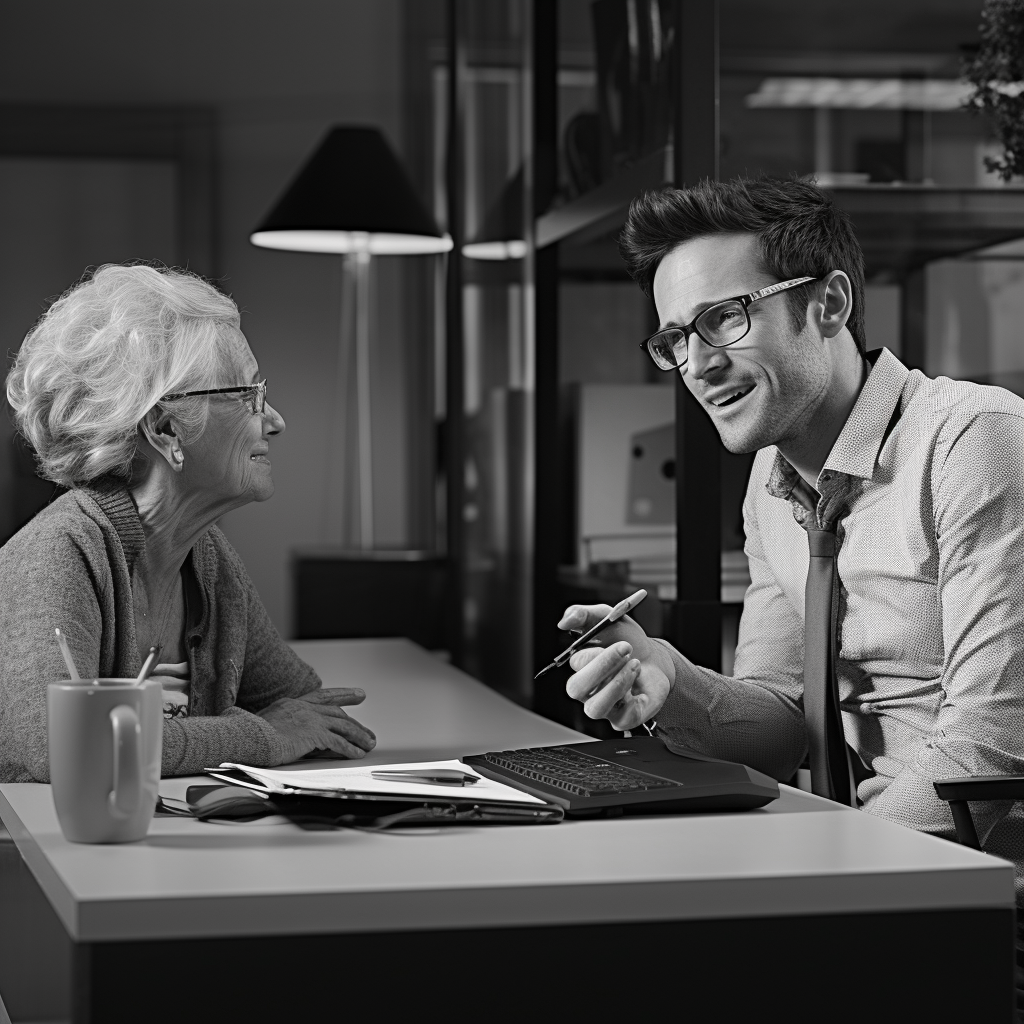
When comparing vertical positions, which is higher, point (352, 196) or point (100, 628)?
point (352, 196)

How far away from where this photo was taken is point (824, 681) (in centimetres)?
161

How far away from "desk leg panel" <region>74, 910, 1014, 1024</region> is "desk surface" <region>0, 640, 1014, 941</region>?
Answer: 0.4 inches

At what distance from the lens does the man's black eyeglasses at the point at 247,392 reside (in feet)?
5.18

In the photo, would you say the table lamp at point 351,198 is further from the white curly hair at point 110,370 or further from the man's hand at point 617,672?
the man's hand at point 617,672

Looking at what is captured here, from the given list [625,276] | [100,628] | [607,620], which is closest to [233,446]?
[100,628]

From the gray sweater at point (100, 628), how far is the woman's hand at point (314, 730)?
0.03 metres

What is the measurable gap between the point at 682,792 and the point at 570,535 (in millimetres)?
1833

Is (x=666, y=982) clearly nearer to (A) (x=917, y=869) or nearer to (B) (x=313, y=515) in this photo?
(A) (x=917, y=869)

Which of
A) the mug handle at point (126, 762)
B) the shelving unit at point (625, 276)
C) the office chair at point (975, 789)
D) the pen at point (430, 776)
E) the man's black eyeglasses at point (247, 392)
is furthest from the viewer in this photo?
the shelving unit at point (625, 276)

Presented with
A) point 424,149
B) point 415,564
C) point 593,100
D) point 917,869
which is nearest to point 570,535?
point 593,100

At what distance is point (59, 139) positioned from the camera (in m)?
4.75

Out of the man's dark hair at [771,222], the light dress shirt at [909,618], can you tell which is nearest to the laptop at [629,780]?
the light dress shirt at [909,618]

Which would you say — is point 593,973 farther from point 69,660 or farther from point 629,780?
point 69,660

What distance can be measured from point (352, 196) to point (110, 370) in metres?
2.41
